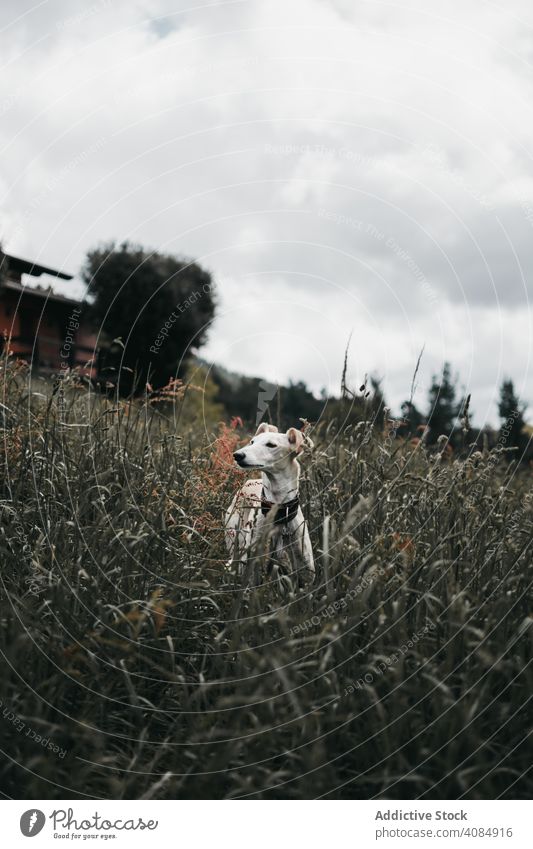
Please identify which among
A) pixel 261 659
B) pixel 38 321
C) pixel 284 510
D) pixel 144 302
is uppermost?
pixel 144 302

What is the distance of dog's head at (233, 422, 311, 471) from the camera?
14.9ft

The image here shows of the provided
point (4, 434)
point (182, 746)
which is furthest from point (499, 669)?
point (4, 434)

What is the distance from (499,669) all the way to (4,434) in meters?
4.15

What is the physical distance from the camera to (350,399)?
6574 mm

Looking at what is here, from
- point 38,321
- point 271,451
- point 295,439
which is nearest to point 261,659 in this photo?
point 271,451

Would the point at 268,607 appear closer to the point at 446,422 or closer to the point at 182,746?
the point at 182,746
